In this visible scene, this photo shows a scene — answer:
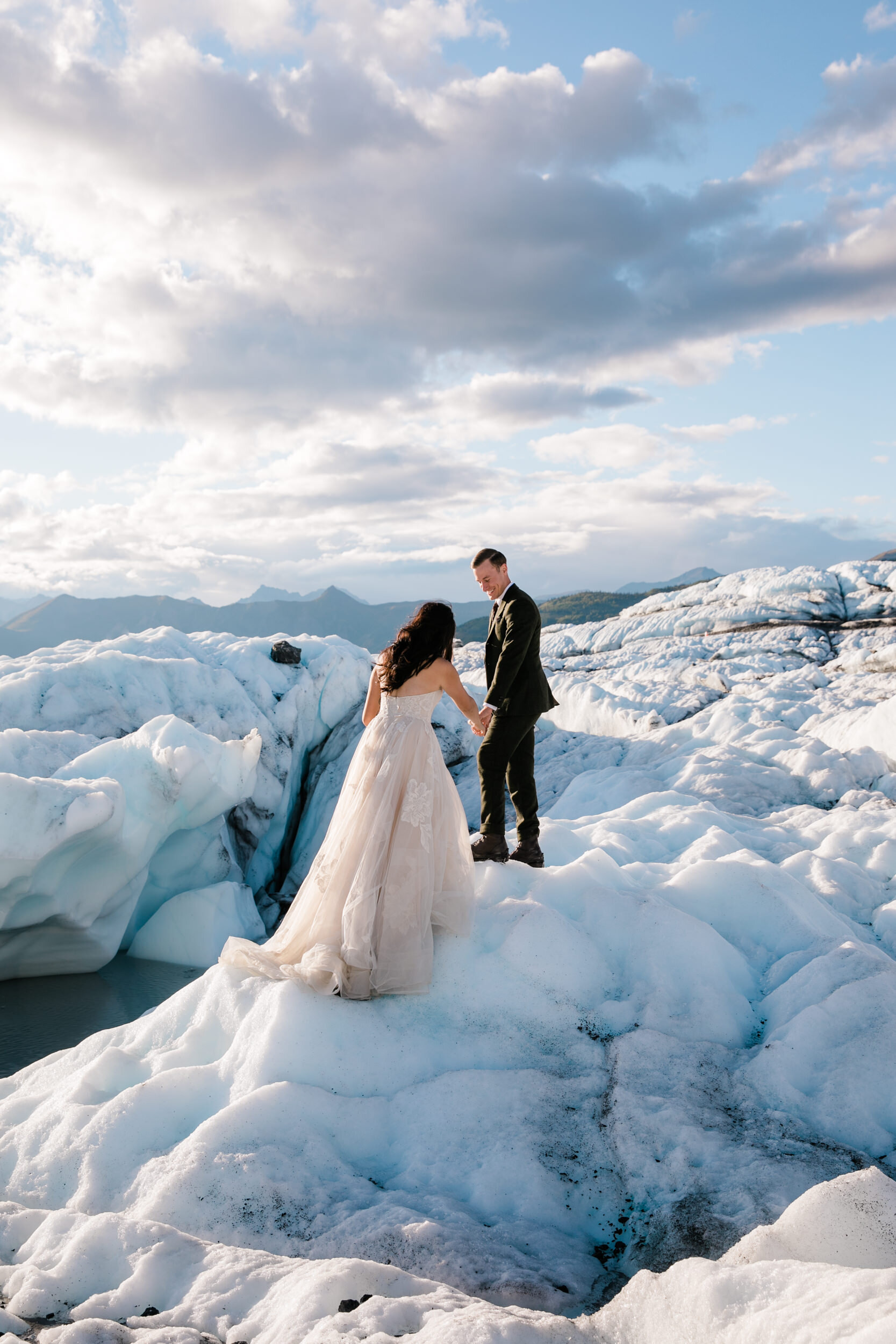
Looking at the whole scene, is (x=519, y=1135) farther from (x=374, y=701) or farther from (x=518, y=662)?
(x=518, y=662)

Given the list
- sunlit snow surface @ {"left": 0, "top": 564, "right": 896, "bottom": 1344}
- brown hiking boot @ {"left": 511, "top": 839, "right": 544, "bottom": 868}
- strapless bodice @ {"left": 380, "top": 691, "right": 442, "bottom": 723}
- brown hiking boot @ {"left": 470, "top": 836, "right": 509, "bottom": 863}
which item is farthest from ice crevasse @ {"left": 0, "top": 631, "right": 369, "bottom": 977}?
brown hiking boot @ {"left": 511, "top": 839, "right": 544, "bottom": 868}

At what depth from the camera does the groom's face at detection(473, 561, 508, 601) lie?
563 cm

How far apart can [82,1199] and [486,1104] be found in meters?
1.92

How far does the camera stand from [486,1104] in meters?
3.66

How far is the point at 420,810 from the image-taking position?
456cm

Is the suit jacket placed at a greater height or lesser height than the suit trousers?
greater

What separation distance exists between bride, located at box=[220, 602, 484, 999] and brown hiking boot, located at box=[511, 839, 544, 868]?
979mm

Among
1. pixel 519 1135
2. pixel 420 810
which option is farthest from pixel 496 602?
pixel 519 1135

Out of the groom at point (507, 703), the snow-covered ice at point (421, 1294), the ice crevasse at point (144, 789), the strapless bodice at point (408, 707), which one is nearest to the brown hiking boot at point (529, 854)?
the groom at point (507, 703)

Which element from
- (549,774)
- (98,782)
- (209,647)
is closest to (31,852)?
(98,782)

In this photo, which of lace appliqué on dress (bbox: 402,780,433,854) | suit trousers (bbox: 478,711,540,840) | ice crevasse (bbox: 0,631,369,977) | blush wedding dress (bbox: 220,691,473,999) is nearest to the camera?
blush wedding dress (bbox: 220,691,473,999)

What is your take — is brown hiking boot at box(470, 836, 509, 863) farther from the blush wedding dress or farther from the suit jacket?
the suit jacket

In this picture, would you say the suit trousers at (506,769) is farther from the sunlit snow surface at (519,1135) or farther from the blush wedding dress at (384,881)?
the blush wedding dress at (384,881)

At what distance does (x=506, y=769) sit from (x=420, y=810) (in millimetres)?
1280
